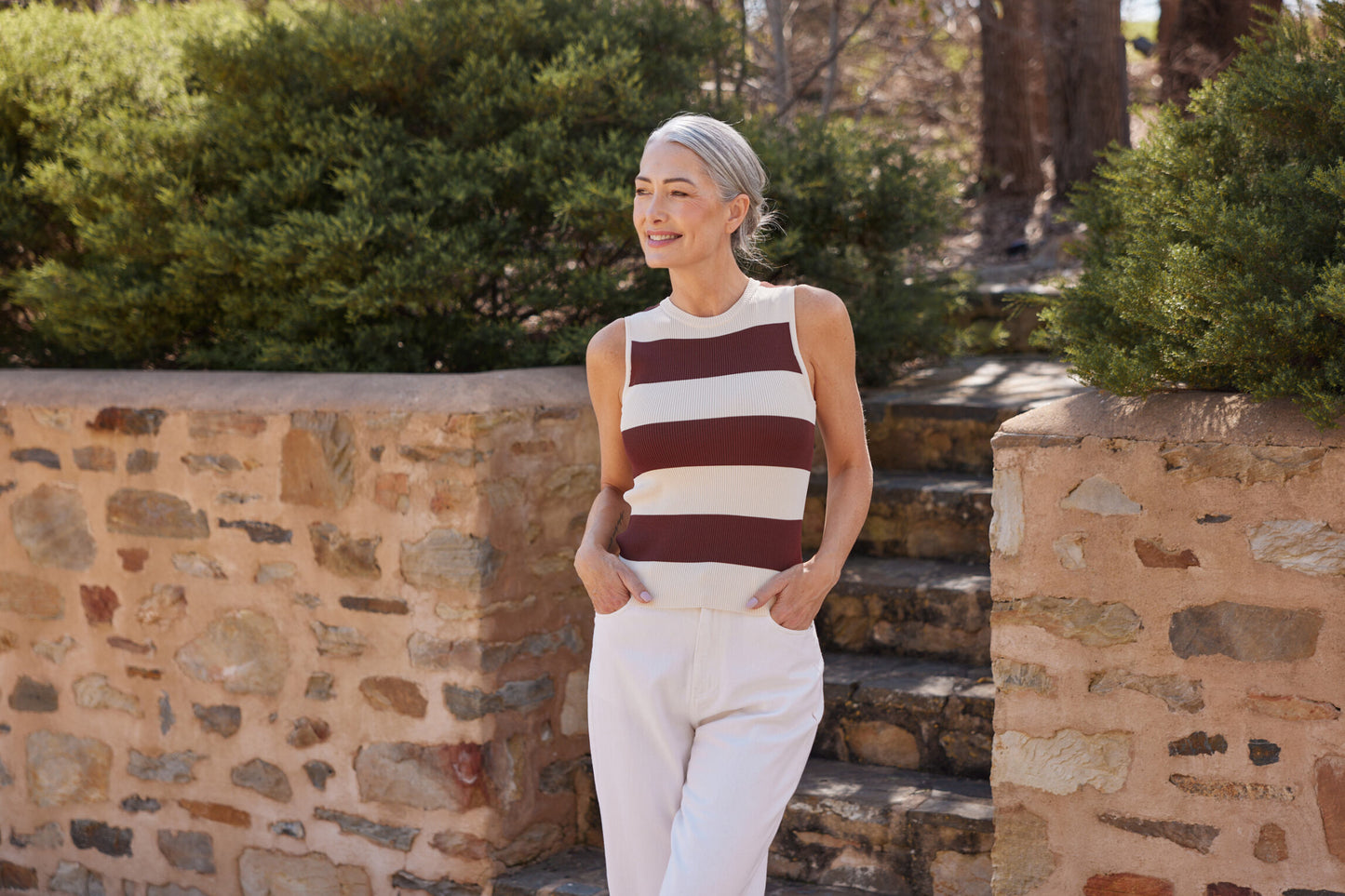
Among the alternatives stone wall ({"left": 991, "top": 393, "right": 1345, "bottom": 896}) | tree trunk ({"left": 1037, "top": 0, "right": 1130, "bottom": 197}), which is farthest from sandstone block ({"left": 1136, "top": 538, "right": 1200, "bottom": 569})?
tree trunk ({"left": 1037, "top": 0, "right": 1130, "bottom": 197})

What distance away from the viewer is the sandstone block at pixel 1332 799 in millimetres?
2246

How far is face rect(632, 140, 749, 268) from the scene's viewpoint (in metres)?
2.03

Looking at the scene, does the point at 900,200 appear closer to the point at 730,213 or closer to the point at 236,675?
the point at 730,213

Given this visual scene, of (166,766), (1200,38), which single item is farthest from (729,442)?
(1200,38)

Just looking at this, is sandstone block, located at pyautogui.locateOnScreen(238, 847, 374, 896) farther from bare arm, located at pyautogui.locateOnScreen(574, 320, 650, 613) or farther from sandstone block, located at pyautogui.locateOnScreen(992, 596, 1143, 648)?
sandstone block, located at pyautogui.locateOnScreen(992, 596, 1143, 648)

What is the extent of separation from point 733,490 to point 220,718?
2.09m

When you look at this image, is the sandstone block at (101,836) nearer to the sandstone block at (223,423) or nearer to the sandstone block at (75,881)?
the sandstone block at (75,881)

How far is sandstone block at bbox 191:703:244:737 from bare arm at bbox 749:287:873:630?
2.03 metres

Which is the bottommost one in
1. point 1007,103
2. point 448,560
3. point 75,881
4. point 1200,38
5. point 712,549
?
point 75,881

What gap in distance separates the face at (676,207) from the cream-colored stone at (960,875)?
160cm

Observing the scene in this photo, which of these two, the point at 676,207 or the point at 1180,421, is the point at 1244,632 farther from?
the point at 676,207

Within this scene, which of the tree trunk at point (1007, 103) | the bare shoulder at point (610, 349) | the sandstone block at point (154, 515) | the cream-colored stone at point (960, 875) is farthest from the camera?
the tree trunk at point (1007, 103)

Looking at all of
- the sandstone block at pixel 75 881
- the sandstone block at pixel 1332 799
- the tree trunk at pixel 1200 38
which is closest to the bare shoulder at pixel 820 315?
the sandstone block at pixel 1332 799

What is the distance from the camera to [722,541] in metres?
2.01
